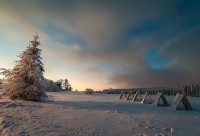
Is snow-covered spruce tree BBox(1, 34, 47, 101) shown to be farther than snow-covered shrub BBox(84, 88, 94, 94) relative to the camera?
No

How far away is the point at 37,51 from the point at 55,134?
39.5ft

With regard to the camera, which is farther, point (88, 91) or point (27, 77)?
point (88, 91)

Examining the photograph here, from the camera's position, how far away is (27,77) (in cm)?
1666

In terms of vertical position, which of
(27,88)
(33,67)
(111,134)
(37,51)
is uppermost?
(37,51)

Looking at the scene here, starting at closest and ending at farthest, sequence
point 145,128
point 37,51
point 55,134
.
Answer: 1. point 55,134
2. point 145,128
3. point 37,51

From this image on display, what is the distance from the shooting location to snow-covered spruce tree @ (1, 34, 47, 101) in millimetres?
16141

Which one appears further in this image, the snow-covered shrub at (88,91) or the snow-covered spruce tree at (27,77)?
the snow-covered shrub at (88,91)

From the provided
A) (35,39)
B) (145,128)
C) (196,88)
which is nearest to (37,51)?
(35,39)

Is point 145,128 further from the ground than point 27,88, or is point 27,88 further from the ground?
point 27,88

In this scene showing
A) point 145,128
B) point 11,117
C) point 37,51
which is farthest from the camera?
point 37,51

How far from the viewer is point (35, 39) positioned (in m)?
17.4

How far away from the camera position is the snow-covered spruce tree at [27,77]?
16.1 m

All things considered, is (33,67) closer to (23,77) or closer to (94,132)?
(23,77)

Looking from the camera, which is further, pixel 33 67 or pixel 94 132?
pixel 33 67
